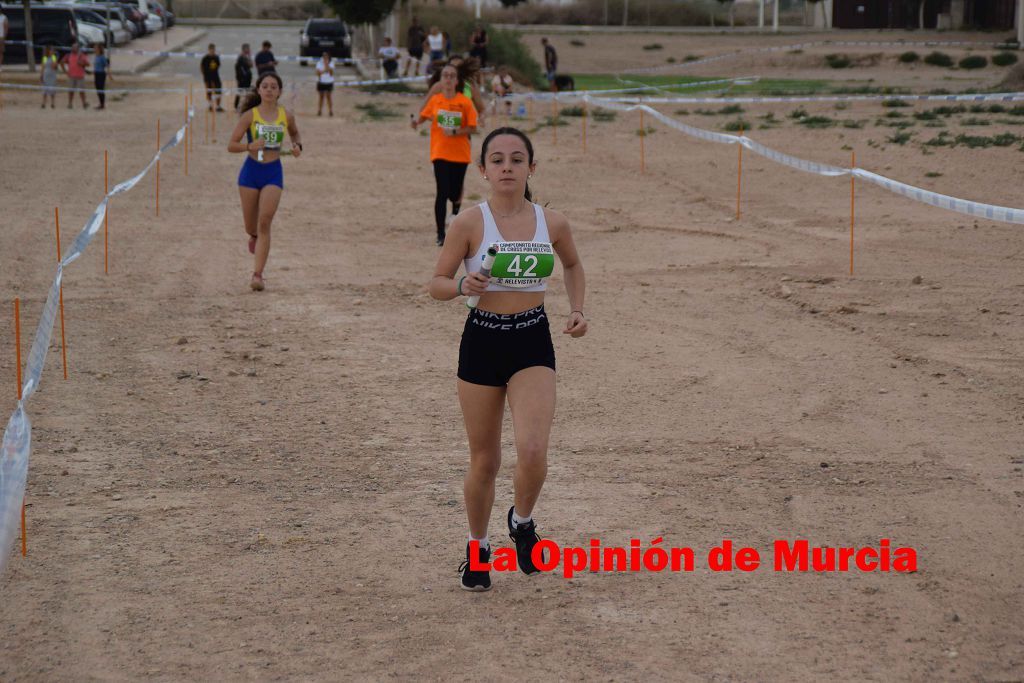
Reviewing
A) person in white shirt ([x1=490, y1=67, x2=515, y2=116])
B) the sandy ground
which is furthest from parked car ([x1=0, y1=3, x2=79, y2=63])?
the sandy ground

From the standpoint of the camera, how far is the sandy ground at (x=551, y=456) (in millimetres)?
4750

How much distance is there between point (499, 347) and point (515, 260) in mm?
351

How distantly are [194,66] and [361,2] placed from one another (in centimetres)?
749

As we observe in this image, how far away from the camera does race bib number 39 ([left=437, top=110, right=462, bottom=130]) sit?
12.7 meters

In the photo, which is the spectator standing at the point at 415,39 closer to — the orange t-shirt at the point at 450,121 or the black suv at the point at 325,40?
the black suv at the point at 325,40

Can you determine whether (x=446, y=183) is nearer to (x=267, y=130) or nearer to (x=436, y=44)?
(x=267, y=130)

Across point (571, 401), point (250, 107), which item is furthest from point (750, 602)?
point (250, 107)

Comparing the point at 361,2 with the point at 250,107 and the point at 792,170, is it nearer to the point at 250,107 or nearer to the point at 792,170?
the point at 792,170

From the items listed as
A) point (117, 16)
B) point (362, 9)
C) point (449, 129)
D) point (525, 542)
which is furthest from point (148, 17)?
point (525, 542)

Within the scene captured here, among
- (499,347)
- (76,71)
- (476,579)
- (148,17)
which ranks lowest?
(476,579)

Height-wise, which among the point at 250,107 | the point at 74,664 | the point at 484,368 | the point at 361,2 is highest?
the point at 361,2

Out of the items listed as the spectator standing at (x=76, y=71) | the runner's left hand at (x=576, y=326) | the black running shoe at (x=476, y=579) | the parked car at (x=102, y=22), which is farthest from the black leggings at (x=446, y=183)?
the parked car at (x=102, y=22)

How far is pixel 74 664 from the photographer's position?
4.55 metres

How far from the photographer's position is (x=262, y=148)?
10508 mm
